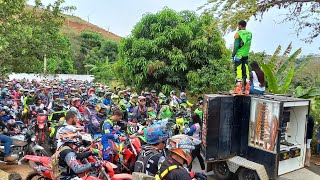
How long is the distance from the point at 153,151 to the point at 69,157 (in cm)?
126

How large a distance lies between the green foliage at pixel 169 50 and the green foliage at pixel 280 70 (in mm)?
3581

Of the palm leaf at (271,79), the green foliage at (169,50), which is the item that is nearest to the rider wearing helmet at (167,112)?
the palm leaf at (271,79)

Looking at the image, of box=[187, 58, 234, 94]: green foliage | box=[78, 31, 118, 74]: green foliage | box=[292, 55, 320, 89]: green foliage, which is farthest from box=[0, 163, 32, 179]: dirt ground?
box=[78, 31, 118, 74]: green foliage

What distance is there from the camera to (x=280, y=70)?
41.2 feet

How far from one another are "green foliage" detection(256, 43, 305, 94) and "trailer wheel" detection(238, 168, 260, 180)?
451 centimetres

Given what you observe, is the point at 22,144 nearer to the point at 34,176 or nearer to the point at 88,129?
the point at 88,129

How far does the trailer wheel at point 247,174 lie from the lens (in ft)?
23.8

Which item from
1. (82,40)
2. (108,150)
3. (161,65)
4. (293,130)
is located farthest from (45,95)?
(82,40)

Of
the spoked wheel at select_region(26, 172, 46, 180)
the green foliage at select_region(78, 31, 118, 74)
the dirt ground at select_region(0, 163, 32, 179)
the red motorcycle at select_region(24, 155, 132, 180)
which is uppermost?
the green foliage at select_region(78, 31, 118, 74)

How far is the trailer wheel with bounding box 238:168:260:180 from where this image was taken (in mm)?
7246

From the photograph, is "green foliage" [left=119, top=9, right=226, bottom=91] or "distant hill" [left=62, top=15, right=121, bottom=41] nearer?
"green foliage" [left=119, top=9, right=226, bottom=91]

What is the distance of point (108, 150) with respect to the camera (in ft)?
24.6

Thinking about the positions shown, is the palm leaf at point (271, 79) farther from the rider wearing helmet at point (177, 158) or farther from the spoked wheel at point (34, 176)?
the rider wearing helmet at point (177, 158)

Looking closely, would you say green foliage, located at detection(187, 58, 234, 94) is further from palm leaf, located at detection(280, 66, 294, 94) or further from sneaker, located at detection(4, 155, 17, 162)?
sneaker, located at detection(4, 155, 17, 162)
